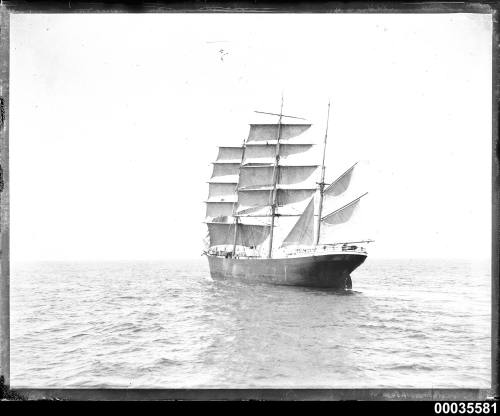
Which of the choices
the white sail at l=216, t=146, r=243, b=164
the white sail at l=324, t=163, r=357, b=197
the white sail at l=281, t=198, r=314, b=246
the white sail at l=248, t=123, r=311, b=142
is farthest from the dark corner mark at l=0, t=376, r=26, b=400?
the white sail at l=281, t=198, r=314, b=246

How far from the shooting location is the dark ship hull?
70.6ft

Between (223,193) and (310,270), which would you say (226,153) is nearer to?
(310,270)

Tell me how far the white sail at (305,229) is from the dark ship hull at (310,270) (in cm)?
77

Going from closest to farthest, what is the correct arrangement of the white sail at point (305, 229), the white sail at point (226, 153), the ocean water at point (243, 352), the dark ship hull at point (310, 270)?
the ocean water at point (243, 352)
the white sail at point (226, 153)
the dark ship hull at point (310, 270)
the white sail at point (305, 229)

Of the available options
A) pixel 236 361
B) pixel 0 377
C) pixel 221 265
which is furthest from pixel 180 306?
pixel 221 265

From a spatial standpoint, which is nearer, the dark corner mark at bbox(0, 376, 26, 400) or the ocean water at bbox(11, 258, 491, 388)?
the dark corner mark at bbox(0, 376, 26, 400)

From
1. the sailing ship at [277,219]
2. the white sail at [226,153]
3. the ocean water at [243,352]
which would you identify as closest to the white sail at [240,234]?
the sailing ship at [277,219]

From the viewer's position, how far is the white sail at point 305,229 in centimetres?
2238

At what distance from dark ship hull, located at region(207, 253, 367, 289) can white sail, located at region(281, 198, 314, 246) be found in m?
0.77

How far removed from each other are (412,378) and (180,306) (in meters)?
7.64

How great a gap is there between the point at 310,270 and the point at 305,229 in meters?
1.90
